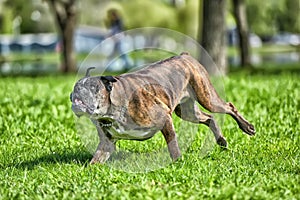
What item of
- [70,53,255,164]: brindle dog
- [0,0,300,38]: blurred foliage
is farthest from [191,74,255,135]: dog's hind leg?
[0,0,300,38]: blurred foliage

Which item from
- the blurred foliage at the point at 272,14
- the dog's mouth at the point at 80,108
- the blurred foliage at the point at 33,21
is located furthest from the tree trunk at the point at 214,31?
the blurred foliage at the point at 33,21

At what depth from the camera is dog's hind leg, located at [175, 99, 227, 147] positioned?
255 inches

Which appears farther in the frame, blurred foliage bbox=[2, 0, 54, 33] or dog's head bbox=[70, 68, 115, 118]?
blurred foliage bbox=[2, 0, 54, 33]

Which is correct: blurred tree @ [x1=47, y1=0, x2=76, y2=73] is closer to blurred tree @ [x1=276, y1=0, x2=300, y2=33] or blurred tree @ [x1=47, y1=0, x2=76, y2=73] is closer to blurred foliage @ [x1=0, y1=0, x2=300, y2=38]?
blurred foliage @ [x1=0, y1=0, x2=300, y2=38]

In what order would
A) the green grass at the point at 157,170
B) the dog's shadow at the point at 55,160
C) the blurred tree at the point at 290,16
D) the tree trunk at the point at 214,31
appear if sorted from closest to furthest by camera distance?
the green grass at the point at 157,170 < the dog's shadow at the point at 55,160 < the tree trunk at the point at 214,31 < the blurred tree at the point at 290,16

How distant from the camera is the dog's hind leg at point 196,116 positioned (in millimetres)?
6473

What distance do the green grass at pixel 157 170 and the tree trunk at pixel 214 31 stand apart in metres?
5.81

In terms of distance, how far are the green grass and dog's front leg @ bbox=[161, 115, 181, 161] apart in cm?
8

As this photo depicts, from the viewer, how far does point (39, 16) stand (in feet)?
208

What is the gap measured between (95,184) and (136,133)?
0.59 metres

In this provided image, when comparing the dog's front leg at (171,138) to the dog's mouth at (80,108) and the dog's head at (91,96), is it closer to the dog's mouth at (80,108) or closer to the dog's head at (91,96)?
the dog's head at (91,96)

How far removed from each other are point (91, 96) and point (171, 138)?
0.88 metres

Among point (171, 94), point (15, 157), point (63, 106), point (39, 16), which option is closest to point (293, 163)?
point (171, 94)

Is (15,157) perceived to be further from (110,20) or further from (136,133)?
(110,20)
